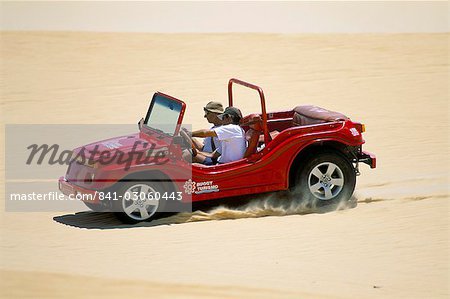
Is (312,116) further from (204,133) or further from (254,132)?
(204,133)

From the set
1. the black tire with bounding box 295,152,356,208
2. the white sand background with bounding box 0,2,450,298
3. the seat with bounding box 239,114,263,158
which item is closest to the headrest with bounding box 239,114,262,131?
the seat with bounding box 239,114,263,158

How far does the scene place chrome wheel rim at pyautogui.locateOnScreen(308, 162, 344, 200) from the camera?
13164mm

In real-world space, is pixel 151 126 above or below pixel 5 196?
above

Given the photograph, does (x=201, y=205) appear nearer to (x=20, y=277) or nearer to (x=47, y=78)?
(x=20, y=277)

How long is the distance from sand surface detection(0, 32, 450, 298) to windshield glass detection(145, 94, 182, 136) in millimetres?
1068

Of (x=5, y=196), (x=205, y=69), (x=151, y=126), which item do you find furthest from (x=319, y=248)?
(x=205, y=69)

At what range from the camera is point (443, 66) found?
22656 mm

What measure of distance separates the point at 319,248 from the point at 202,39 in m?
12.9

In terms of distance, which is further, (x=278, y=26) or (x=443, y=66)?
(x=278, y=26)

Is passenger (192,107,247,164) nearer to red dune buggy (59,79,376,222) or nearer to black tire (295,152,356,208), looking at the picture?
red dune buggy (59,79,376,222)

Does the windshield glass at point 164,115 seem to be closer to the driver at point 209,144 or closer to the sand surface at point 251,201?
the driver at point 209,144

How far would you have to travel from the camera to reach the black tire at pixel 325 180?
515 inches

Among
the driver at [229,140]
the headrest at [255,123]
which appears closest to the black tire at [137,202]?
the driver at [229,140]

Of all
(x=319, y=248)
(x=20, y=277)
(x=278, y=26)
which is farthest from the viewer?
(x=278, y=26)
